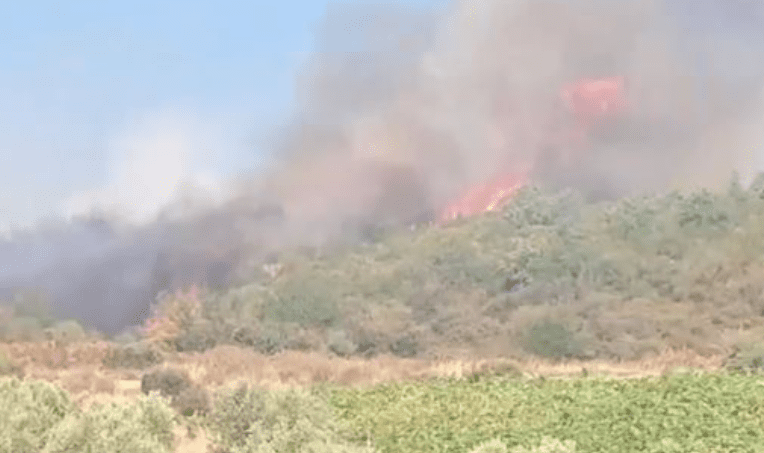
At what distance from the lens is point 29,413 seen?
23.1 m

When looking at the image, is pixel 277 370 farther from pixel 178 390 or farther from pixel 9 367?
pixel 178 390

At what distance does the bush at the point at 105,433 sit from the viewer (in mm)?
20531

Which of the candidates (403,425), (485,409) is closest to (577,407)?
(485,409)

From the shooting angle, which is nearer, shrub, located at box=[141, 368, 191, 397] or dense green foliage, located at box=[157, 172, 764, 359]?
shrub, located at box=[141, 368, 191, 397]

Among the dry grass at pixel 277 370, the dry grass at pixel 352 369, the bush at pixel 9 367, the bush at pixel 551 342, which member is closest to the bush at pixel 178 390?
the dry grass at pixel 277 370

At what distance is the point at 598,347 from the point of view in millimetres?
61406

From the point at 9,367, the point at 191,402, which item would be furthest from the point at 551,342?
the point at 191,402

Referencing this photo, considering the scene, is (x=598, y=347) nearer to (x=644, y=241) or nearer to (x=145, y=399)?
(x=644, y=241)

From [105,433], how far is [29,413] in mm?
3190

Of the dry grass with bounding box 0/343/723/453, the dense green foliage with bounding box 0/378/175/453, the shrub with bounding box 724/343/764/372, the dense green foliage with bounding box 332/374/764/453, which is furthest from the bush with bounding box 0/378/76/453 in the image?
the shrub with bounding box 724/343/764/372

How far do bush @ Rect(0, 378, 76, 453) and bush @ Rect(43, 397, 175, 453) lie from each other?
2.21 ft

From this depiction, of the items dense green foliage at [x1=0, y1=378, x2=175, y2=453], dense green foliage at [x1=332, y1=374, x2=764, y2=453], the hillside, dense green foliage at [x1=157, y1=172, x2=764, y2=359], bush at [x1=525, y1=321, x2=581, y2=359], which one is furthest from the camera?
dense green foliage at [x1=157, y1=172, x2=764, y2=359]

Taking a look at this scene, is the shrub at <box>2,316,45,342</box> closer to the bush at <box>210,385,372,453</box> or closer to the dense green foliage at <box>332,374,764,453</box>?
the dense green foliage at <box>332,374,764,453</box>

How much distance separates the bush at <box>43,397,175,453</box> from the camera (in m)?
20.5
